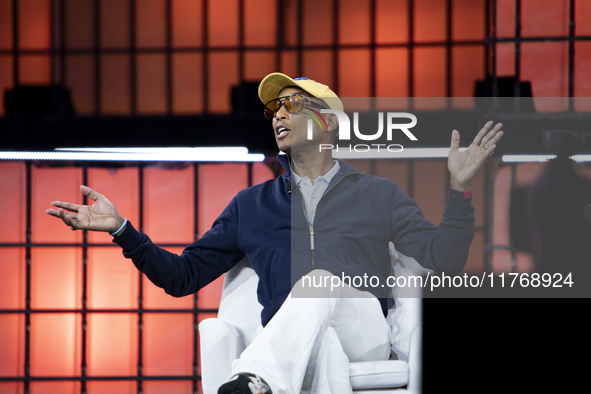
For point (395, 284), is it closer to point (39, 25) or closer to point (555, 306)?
point (555, 306)

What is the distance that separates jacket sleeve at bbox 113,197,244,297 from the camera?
1.62 m

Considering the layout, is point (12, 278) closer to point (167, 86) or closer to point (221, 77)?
point (167, 86)

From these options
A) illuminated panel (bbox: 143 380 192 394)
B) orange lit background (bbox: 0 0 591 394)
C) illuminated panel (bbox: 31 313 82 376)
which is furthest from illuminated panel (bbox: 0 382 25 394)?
illuminated panel (bbox: 143 380 192 394)

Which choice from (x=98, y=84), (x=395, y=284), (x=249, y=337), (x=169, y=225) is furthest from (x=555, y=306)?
(x=98, y=84)

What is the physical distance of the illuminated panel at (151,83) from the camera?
2.77 m

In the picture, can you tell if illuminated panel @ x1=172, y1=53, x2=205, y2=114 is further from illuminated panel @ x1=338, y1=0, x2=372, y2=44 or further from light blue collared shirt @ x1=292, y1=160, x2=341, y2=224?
light blue collared shirt @ x1=292, y1=160, x2=341, y2=224

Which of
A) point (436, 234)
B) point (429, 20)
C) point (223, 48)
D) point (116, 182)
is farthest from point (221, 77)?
point (436, 234)

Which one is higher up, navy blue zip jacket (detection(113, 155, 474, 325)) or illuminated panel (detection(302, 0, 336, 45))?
illuminated panel (detection(302, 0, 336, 45))

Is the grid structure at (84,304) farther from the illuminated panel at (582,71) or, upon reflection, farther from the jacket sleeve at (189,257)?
the illuminated panel at (582,71)

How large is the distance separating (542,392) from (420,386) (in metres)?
1.11

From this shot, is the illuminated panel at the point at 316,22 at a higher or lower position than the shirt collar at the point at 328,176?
higher

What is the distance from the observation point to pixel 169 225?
2832mm

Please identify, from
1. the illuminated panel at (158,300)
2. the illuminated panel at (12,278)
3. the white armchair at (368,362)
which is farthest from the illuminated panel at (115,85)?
the white armchair at (368,362)

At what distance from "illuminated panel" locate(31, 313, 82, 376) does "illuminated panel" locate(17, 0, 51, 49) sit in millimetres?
1551
